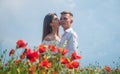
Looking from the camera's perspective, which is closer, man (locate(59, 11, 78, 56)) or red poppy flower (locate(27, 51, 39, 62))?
red poppy flower (locate(27, 51, 39, 62))

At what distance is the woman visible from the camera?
6.42m

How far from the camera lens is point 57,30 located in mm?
6531

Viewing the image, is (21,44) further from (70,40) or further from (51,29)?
(51,29)

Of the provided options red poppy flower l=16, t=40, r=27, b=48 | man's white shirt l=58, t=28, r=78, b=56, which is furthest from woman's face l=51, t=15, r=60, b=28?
red poppy flower l=16, t=40, r=27, b=48

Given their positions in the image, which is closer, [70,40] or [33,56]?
[33,56]

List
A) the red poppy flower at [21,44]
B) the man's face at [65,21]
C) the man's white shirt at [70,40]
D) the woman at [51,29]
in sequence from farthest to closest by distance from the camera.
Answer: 1. the woman at [51,29]
2. the man's face at [65,21]
3. the man's white shirt at [70,40]
4. the red poppy flower at [21,44]

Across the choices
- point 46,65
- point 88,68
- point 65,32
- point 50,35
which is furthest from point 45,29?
point 88,68

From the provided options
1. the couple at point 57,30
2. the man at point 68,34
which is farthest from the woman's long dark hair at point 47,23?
the man at point 68,34

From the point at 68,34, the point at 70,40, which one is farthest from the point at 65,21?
the point at 70,40

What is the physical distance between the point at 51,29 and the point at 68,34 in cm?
62

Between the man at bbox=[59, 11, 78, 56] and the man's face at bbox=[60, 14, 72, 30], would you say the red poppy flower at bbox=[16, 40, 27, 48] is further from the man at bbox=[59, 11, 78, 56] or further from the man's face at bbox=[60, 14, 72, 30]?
the man's face at bbox=[60, 14, 72, 30]

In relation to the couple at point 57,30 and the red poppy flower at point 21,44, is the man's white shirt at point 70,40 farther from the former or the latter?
the red poppy flower at point 21,44

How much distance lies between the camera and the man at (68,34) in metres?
5.88

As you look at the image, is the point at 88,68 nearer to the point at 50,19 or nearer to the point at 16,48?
the point at 50,19
